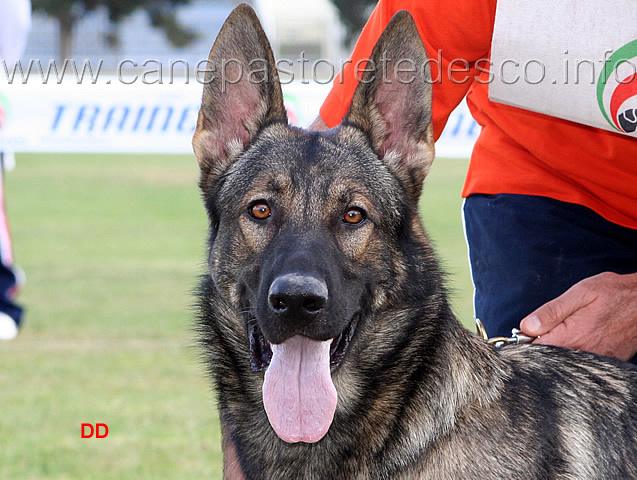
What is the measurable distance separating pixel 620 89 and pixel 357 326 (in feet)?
4.01

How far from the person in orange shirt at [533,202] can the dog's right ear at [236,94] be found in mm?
463

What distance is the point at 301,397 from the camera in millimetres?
2709

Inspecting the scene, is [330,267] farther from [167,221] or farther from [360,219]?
[167,221]

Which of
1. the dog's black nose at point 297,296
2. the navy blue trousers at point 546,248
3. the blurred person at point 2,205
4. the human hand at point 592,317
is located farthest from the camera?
the blurred person at point 2,205

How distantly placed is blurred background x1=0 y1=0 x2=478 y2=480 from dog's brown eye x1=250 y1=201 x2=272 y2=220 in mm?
374

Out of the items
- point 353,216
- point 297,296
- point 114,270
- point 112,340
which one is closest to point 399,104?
point 353,216

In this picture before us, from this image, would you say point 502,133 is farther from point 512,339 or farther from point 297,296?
point 297,296

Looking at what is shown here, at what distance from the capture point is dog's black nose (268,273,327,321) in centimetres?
257

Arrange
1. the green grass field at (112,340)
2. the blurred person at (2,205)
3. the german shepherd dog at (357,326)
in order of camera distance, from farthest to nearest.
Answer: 1. the blurred person at (2,205)
2. the green grass field at (112,340)
3. the german shepherd dog at (357,326)

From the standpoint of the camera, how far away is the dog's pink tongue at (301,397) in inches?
107

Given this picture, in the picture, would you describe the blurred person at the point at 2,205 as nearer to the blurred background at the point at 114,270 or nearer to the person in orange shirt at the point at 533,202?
the blurred background at the point at 114,270

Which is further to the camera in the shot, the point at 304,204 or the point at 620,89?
the point at 620,89

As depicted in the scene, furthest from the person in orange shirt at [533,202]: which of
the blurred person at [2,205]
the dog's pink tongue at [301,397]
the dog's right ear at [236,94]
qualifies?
the blurred person at [2,205]

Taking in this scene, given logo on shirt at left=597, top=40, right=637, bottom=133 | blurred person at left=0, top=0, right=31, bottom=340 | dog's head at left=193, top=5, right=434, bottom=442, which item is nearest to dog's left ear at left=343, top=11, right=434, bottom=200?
dog's head at left=193, top=5, right=434, bottom=442
